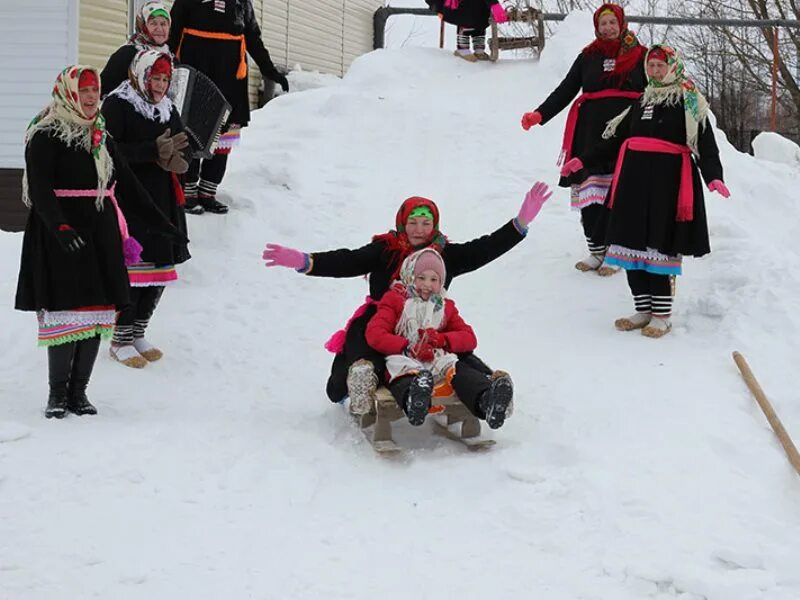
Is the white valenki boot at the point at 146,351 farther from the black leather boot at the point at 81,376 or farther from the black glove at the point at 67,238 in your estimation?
the black glove at the point at 67,238

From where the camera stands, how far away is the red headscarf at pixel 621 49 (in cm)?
657

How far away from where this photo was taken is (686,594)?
3.25 meters

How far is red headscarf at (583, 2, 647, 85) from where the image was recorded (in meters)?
6.57

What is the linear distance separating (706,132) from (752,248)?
119 cm

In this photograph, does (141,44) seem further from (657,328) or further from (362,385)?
(657,328)

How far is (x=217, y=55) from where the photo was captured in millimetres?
7098

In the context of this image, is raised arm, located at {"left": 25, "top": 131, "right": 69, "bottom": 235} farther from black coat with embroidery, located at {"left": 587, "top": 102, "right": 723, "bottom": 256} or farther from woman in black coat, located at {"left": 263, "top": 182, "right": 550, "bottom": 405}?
black coat with embroidery, located at {"left": 587, "top": 102, "right": 723, "bottom": 256}

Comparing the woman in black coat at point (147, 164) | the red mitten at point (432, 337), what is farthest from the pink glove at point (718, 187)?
the woman in black coat at point (147, 164)

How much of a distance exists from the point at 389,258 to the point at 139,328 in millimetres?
1695

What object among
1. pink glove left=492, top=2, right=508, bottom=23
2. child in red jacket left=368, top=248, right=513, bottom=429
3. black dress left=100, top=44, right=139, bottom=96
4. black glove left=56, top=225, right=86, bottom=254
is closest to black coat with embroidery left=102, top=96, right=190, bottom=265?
black dress left=100, top=44, right=139, bottom=96

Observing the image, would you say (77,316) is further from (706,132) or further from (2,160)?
(2,160)

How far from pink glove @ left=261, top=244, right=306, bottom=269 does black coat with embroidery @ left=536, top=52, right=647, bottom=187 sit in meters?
2.58

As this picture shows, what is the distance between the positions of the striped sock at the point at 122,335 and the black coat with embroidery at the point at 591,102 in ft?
10.2

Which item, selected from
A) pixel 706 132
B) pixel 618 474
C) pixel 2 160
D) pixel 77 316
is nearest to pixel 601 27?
pixel 706 132
